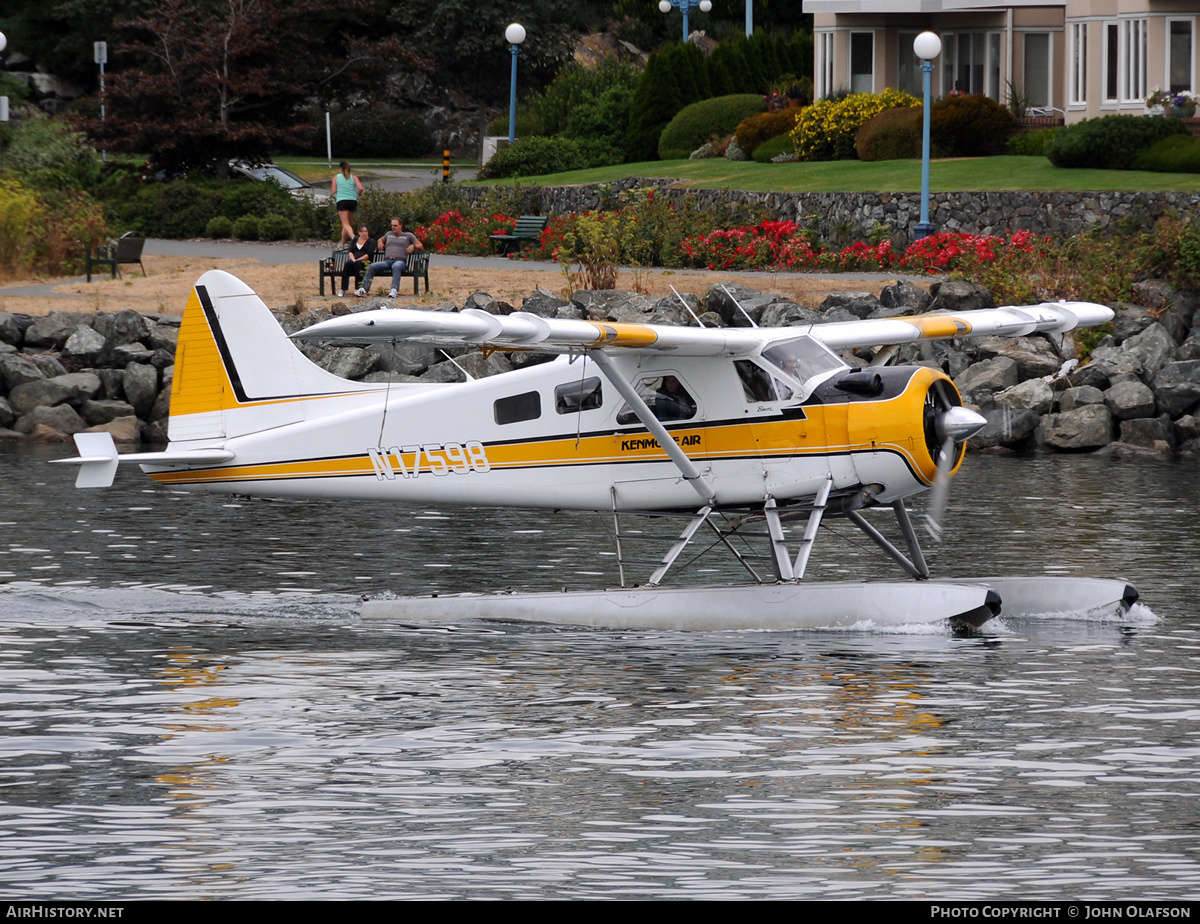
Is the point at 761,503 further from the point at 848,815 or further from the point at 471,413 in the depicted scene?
the point at 848,815

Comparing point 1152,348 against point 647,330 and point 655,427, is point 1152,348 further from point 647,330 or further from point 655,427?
point 647,330

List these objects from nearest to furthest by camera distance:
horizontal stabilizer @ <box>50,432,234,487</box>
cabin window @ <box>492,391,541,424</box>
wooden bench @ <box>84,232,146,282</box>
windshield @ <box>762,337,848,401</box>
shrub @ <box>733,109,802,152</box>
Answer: windshield @ <box>762,337,848,401</box>, horizontal stabilizer @ <box>50,432,234,487</box>, cabin window @ <box>492,391,541,424</box>, wooden bench @ <box>84,232,146,282</box>, shrub @ <box>733,109,802,152</box>

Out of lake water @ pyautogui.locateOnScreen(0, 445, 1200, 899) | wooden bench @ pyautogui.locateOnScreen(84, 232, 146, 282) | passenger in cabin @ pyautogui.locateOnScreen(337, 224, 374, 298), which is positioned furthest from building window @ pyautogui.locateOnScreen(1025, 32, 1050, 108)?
lake water @ pyautogui.locateOnScreen(0, 445, 1200, 899)

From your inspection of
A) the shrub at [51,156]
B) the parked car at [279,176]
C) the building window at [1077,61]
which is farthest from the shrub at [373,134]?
the building window at [1077,61]

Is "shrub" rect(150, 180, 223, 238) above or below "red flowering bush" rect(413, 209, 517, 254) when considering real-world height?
above

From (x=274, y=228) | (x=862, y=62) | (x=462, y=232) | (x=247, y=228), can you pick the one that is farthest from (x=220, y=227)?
(x=862, y=62)

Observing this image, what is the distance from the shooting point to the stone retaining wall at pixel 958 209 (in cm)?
3253

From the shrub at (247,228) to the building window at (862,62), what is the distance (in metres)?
18.3

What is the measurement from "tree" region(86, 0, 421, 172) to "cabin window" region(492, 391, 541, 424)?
98.8ft

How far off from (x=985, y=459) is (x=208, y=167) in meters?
26.0

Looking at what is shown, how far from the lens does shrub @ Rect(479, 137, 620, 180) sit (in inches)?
1853

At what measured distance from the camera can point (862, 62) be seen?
4941 cm

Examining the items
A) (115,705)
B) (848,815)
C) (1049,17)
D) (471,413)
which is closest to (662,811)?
(848,815)

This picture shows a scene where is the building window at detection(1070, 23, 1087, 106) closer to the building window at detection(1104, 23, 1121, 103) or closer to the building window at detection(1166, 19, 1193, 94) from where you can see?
the building window at detection(1104, 23, 1121, 103)
